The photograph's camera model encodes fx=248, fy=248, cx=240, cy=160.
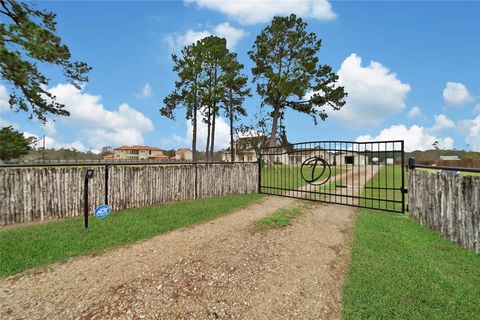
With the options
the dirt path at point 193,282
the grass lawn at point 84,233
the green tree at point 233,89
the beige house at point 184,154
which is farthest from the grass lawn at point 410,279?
the beige house at point 184,154

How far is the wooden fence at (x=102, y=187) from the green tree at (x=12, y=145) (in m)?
41.4

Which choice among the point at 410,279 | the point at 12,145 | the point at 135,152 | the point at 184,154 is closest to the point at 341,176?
the point at 410,279

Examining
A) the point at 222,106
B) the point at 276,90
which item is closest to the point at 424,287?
the point at 276,90

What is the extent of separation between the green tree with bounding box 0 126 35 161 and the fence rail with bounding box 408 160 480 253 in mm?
49051

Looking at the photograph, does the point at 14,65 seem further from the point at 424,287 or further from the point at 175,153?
the point at 175,153

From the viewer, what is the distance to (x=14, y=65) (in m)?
3.93

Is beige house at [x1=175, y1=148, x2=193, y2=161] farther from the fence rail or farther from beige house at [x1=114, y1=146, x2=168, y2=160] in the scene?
the fence rail

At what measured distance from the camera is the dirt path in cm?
278

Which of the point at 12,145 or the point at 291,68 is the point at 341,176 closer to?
the point at 291,68

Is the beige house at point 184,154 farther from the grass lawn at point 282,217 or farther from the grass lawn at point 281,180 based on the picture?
the grass lawn at point 282,217

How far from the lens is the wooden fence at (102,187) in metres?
6.24

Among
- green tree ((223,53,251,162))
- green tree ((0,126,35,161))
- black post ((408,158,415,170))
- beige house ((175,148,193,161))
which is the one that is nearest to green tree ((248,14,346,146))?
green tree ((223,53,251,162))

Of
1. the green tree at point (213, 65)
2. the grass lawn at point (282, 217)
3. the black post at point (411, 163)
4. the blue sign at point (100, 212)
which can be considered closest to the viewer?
the blue sign at point (100, 212)

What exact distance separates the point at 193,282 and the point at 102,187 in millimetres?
5395
